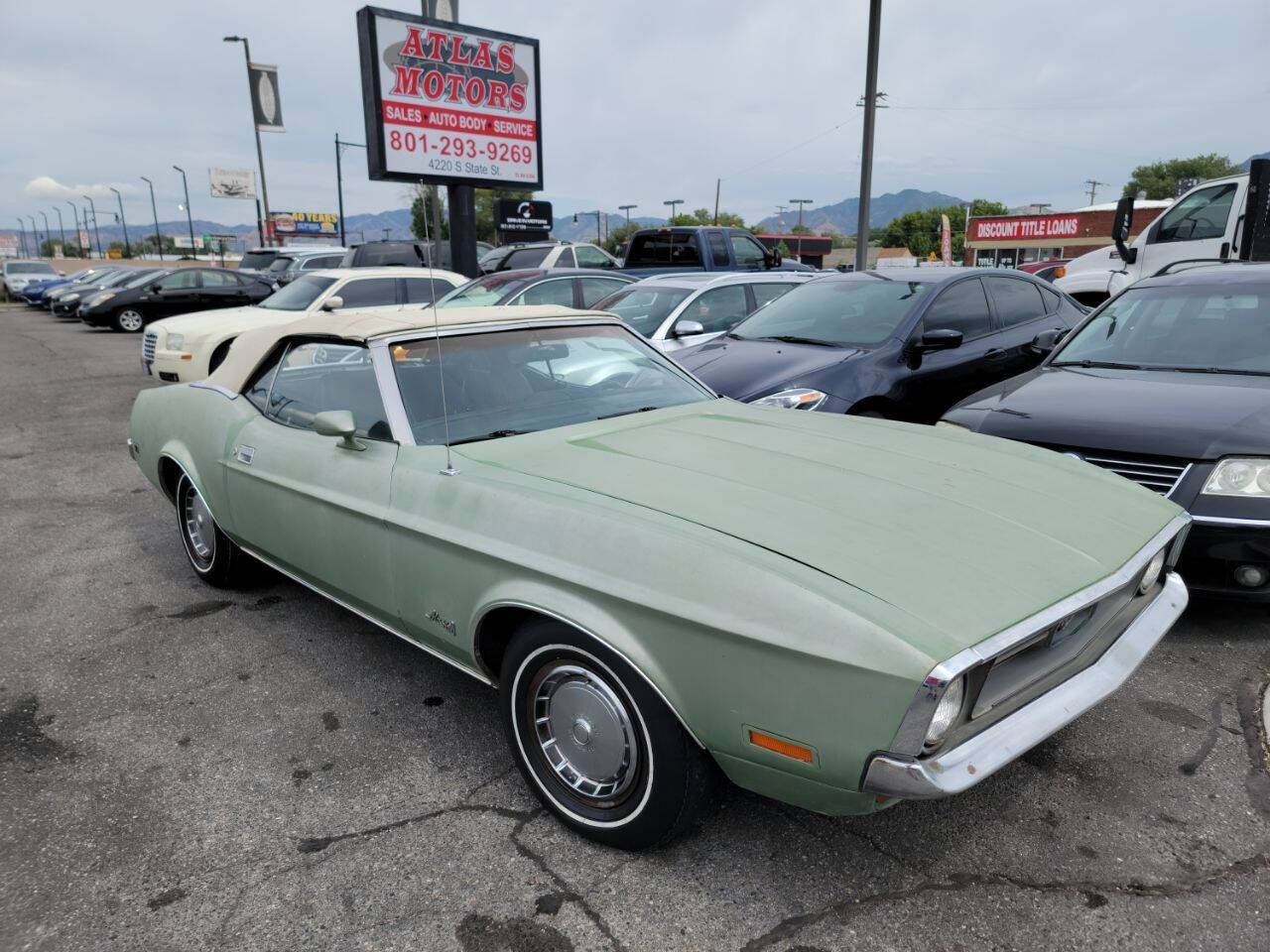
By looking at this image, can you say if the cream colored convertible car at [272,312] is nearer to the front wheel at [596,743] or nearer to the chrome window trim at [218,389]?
the chrome window trim at [218,389]

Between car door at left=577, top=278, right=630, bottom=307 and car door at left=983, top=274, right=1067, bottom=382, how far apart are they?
4.54 m

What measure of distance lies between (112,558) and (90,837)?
2.88m

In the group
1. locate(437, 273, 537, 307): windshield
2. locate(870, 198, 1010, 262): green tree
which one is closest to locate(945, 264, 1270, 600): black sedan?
locate(437, 273, 537, 307): windshield

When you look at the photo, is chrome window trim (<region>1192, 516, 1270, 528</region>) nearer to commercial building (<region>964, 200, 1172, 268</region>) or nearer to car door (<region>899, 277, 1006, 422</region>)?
car door (<region>899, 277, 1006, 422</region>)

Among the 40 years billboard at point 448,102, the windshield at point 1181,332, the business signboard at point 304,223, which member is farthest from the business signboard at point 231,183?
the windshield at point 1181,332

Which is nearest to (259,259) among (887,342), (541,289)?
(541,289)

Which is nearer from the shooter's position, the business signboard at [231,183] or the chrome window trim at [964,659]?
the chrome window trim at [964,659]

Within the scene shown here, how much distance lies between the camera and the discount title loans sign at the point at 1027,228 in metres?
52.8

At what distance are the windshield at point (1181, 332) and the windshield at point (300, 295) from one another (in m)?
8.64

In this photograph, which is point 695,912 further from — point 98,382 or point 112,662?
point 98,382

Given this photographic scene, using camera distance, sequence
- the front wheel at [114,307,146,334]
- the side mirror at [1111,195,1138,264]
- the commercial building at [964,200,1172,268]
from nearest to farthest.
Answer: the side mirror at [1111,195,1138,264] < the front wheel at [114,307,146,334] < the commercial building at [964,200,1172,268]

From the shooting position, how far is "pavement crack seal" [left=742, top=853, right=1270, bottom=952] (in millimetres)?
2102

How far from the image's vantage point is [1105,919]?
2053 millimetres

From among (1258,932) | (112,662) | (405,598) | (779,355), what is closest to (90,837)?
(405,598)
